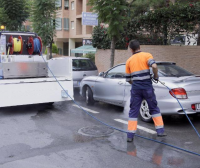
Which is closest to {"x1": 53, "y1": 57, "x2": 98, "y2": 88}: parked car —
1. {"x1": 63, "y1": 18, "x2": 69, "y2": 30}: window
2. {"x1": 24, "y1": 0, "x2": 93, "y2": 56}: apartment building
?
{"x1": 24, "y1": 0, "x2": 93, "y2": 56}: apartment building

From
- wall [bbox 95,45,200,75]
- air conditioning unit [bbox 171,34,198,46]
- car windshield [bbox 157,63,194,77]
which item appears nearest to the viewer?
car windshield [bbox 157,63,194,77]

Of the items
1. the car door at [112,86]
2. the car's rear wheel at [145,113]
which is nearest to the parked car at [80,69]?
the car door at [112,86]

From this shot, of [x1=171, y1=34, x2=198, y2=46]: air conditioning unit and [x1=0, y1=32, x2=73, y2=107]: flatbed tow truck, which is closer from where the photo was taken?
[x1=0, y1=32, x2=73, y2=107]: flatbed tow truck

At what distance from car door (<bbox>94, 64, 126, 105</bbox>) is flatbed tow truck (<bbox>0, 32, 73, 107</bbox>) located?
1.00m

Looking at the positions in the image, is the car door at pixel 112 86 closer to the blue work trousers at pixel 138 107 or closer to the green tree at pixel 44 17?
the blue work trousers at pixel 138 107

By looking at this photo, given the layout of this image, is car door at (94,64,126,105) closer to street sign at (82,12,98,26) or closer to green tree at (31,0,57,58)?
street sign at (82,12,98,26)

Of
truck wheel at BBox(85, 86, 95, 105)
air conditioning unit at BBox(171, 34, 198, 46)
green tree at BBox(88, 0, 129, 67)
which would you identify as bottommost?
truck wheel at BBox(85, 86, 95, 105)

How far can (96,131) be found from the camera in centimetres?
649

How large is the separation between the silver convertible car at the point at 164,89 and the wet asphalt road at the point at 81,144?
0.45 m

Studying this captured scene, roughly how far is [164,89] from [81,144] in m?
2.39

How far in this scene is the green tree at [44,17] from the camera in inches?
853

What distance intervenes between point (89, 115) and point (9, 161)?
3640mm

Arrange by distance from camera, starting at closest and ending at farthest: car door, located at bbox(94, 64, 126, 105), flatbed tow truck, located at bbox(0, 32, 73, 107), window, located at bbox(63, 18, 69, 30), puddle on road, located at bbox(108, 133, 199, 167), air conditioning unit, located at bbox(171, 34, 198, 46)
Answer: puddle on road, located at bbox(108, 133, 199, 167) → flatbed tow truck, located at bbox(0, 32, 73, 107) → car door, located at bbox(94, 64, 126, 105) → air conditioning unit, located at bbox(171, 34, 198, 46) → window, located at bbox(63, 18, 69, 30)

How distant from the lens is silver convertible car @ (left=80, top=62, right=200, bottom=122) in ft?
21.7
